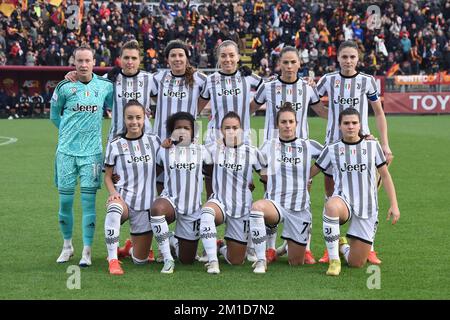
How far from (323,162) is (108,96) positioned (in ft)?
7.01

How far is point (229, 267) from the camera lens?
7828mm

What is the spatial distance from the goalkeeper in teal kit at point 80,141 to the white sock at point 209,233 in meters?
1.10

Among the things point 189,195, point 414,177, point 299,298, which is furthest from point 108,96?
point 414,177

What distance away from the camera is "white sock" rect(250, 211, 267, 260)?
24.8ft

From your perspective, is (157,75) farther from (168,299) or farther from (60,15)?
(60,15)

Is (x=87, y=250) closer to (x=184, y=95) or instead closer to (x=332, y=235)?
(x=184, y=95)

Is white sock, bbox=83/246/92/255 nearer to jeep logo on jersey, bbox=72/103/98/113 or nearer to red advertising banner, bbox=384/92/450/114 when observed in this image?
jeep logo on jersey, bbox=72/103/98/113

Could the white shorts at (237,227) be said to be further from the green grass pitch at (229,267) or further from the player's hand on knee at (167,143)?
the player's hand on knee at (167,143)

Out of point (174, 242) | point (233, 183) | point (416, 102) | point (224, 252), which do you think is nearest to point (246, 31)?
point (416, 102)

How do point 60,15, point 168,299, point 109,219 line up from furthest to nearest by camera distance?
point 60,15 < point 109,219 < point 168,299

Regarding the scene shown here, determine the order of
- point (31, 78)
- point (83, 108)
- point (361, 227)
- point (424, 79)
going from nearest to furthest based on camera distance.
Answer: point (361, 227) → point (83, 108) → point (424, 79) → point (31, 78)

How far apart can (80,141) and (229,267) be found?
181 centimetres

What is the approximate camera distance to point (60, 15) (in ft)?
111

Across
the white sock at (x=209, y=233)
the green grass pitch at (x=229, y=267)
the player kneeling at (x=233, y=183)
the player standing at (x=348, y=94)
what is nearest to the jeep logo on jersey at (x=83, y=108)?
the player kneeling at (x=233, y=183)
